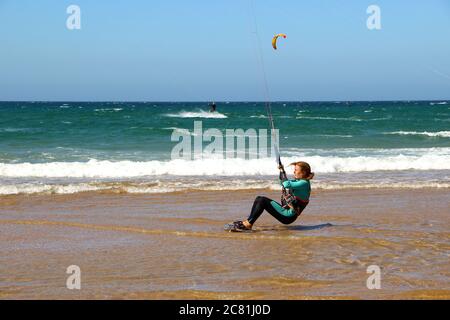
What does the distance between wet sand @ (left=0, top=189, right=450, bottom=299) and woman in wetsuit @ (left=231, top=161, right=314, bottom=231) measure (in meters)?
0.20

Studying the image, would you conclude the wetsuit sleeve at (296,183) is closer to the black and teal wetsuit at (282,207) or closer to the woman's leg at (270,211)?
the black and teal wetsuit at (282,207)

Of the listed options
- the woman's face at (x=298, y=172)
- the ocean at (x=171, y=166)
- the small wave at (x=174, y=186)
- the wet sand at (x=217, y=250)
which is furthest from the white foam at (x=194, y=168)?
the woman's face at (x=298, y=172)

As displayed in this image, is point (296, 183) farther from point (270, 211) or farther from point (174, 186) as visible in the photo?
point (174, 186)

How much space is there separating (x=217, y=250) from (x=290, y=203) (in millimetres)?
1591

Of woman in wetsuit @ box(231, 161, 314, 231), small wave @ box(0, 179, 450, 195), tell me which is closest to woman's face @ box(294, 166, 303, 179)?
woman in wetsuit @ box(231, 161, 314, 231)

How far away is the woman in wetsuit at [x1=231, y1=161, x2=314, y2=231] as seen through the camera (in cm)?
796

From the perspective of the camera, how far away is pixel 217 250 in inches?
273

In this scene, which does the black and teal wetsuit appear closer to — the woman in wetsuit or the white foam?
the woman in wetsuit

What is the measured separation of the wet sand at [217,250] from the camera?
5.35 meters

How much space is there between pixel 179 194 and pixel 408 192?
456cm

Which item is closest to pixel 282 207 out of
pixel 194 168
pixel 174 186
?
pixel 174 186
